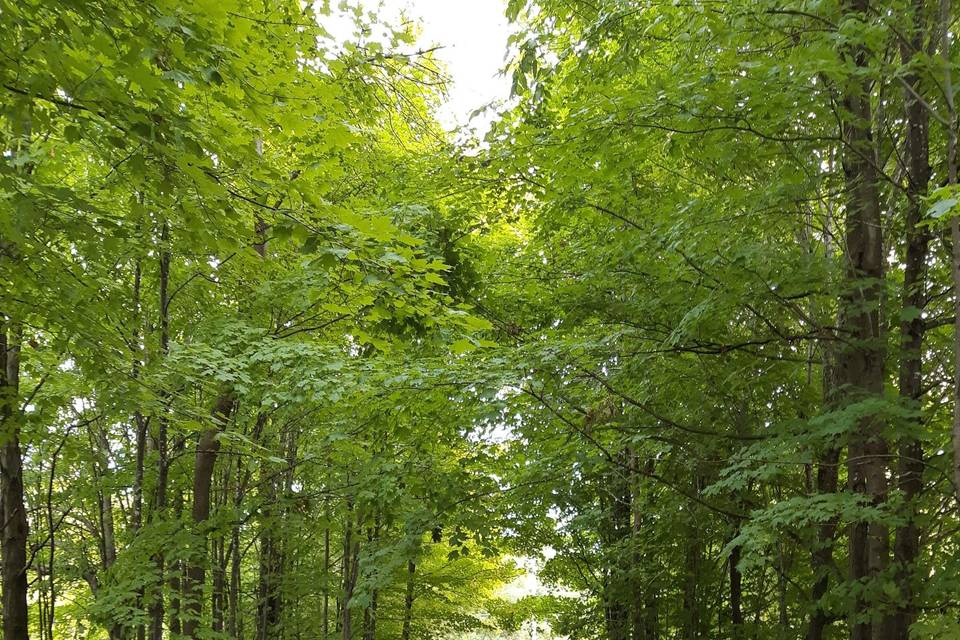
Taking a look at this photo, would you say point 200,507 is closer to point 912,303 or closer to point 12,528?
point 12,528

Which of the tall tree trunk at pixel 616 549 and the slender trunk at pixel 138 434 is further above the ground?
the slender trunk at pixel 138 434

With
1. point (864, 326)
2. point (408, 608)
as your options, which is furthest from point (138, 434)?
point (408, 608)

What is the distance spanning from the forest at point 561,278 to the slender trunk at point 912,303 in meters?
0.03

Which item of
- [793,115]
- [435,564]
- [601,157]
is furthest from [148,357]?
[435,564]

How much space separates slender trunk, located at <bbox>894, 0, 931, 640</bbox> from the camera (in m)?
3.96

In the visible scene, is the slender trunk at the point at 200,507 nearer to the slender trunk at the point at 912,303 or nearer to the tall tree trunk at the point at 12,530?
the tall tree trunk at the point at 12,530

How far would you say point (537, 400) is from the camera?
17.7ft

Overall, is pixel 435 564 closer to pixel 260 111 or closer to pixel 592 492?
pixel 592 492

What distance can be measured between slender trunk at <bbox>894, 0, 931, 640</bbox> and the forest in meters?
0.03

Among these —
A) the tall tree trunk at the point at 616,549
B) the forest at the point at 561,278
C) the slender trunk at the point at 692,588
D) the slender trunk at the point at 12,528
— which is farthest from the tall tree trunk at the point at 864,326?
the slender trunk at the point at 12,528

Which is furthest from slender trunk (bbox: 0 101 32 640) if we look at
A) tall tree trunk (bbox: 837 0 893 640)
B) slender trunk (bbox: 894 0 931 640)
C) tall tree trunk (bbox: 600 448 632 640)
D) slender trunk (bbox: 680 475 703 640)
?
slender trunk (bbox: 680 475 703 640)

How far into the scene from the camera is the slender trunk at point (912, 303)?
13.0 feet

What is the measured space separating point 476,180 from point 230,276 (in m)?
3.19

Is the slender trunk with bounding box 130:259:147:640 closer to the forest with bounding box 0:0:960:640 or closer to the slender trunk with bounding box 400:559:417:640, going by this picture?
the forest with bounding box 0:0:960:640
